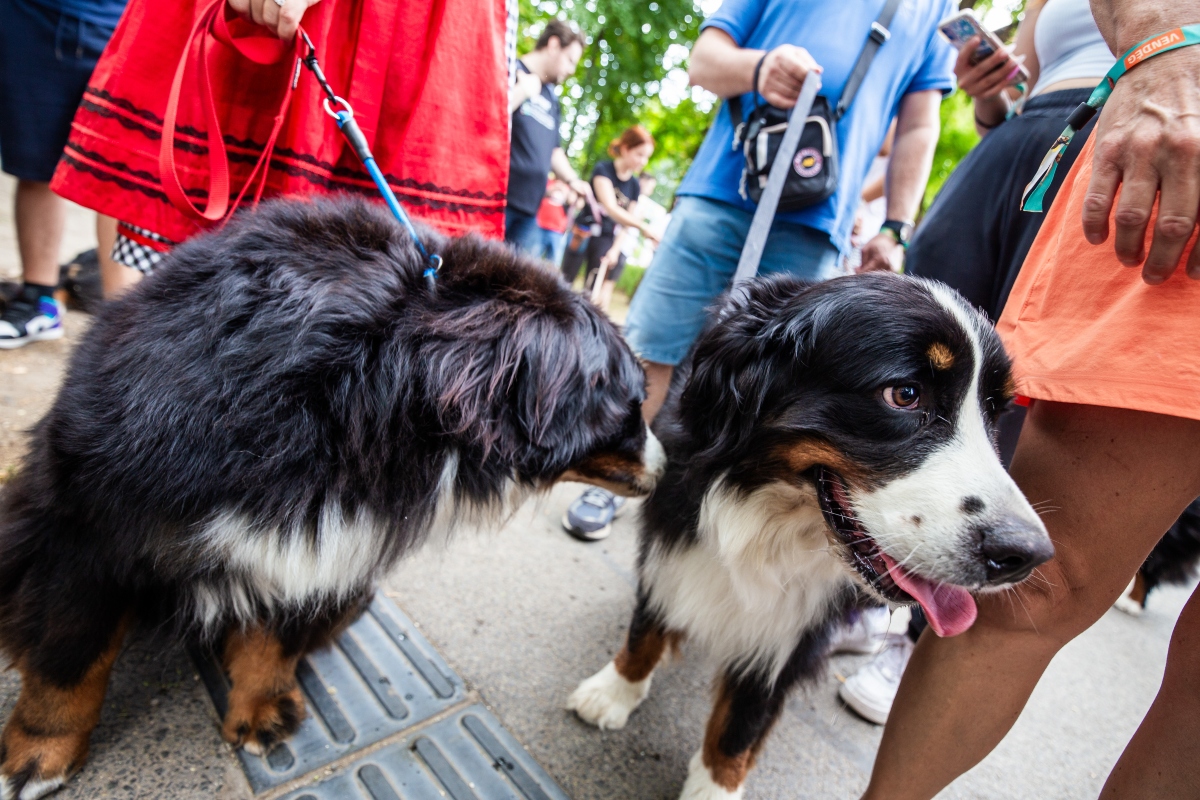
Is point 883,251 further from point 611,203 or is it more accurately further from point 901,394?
point 611,203

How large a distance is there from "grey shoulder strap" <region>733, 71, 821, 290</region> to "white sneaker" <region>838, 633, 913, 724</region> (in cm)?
147

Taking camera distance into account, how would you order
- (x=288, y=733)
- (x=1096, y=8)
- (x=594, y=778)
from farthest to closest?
1. (x=594, y=778)
2. (x=288, y=733)
3. (x=1096, y=8)

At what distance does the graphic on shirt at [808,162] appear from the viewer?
2.07 meters

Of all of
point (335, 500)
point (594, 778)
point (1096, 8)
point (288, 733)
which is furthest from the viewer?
point (594, 778)

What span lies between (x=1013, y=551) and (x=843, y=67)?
1808mm

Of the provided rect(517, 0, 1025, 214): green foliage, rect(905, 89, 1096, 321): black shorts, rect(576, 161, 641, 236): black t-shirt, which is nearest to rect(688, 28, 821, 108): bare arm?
Answer: rect(905, 89, 1096, 321): black shorts

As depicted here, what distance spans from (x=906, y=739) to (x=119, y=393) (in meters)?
1.69

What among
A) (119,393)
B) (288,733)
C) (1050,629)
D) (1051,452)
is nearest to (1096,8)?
(1051,452)

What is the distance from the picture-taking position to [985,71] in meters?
A: 2.04

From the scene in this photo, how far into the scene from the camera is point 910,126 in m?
2.53

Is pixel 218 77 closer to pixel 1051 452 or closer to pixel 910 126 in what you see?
pixel 1051 452

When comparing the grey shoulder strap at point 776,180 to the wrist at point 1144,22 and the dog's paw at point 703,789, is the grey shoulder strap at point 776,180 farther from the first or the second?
the dog's paw at point 703,789

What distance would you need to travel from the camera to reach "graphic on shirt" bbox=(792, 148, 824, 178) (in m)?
2.07

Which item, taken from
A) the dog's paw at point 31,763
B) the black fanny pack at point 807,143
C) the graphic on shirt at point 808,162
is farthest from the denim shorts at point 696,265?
the dog's paw at point 31,763
